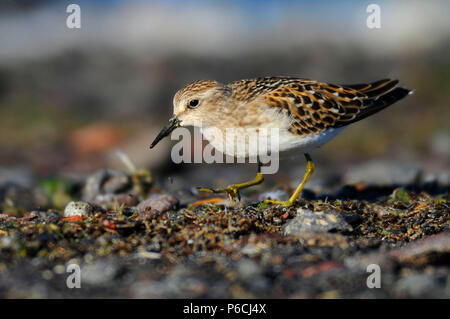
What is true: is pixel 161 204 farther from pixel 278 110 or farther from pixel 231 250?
pixel 278 110

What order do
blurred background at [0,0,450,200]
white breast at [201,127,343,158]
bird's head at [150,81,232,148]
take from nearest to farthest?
white breast at [201,127,343,158] → bird's head at [150,81,232,148] → blurred background at [0,0,450,200]

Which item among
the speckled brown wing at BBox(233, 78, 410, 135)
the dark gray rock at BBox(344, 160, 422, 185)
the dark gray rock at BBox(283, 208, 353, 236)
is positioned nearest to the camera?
the dark gray rock at BBox(283, 208, 353, 236)

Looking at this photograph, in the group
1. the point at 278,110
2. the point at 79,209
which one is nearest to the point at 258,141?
the point at 278,110

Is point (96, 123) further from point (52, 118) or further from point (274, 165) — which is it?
point (274, 165)

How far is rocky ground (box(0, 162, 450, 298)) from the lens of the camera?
163 inches

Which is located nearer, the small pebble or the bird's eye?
the small pebble

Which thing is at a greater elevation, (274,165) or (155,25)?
(155,25)

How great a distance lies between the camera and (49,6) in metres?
24.6

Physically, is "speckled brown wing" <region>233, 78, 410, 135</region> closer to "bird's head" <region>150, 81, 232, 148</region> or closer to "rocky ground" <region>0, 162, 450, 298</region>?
"bird's head" <region>150, 81, 232, 148</region>

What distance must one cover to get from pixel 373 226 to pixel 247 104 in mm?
2066

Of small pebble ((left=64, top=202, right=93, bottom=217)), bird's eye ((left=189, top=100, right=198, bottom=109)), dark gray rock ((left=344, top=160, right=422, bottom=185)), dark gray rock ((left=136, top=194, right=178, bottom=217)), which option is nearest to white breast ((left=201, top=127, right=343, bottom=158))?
bird's eye ((left=189, top=100, right=198, bottom=109))

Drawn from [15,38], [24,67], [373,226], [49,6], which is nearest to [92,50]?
[24,67]

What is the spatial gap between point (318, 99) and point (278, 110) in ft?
2.48

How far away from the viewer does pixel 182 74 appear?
1753cm
